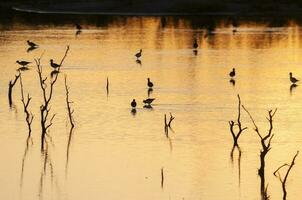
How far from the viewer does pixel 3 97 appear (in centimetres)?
4347

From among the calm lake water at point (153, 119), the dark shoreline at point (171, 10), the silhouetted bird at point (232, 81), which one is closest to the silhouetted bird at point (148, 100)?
the calm lake water at point (153, 119)

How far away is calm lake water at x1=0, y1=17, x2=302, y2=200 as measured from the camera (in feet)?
90.3

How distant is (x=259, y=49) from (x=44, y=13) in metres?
34.9

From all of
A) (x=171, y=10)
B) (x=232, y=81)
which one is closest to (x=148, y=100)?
(x=232, y=81)

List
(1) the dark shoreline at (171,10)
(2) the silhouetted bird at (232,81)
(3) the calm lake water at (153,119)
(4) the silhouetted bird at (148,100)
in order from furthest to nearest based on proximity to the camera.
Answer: (1) the dark shoreline at (171,10) < (2) the silhouetted bird at (232,81) < (4) the silhouetted bird at (148,100) < (3) the calm lake water at (153,119)

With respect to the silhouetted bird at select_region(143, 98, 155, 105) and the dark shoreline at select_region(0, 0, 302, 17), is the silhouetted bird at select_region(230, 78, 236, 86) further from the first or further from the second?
the dark shoreline at select_region(0, 0, 302, 17)

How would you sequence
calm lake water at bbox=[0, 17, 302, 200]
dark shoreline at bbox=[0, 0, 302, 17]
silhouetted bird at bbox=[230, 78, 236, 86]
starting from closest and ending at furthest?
calm lake water at bbox=[0, 17, 302, 200]
silhouetted bird at bbox=[230, 78, 236, 86]
dark shoreline at bbox=[0, 0, 302, 17]

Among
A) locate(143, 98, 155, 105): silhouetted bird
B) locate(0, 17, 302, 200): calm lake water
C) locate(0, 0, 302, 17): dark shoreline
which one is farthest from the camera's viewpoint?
locate(0, 0, 302, 17): dark shoreline

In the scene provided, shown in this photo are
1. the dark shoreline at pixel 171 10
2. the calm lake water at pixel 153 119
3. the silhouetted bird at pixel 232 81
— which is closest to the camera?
the calm lake water at pixel 153 119

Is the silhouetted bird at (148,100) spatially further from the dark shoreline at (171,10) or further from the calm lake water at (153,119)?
the dark shoreline at (171,10)

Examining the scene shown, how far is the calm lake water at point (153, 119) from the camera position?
27531mm

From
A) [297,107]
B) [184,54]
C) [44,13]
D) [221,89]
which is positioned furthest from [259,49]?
[44,13]

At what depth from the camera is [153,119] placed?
37.9 meters

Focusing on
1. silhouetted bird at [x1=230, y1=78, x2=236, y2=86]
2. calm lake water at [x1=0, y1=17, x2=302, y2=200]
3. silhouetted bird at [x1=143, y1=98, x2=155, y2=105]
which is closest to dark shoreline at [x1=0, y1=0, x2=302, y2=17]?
calm lake water at [x1=0, y1=17, x2=302, y2=200]
